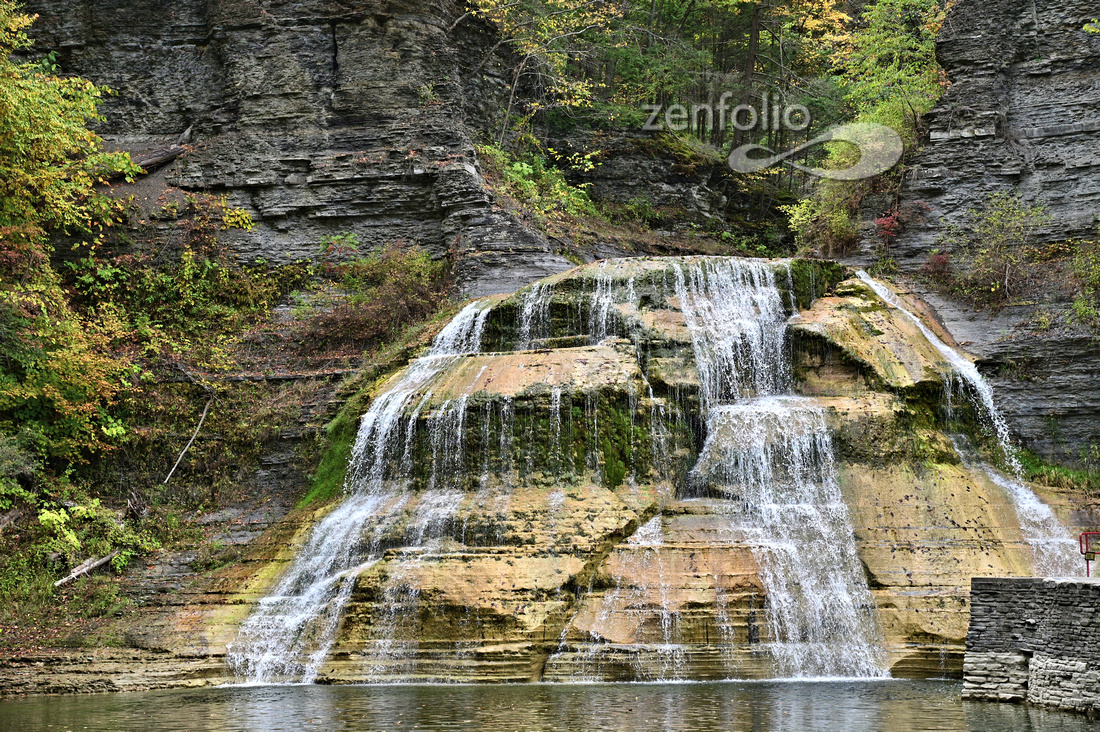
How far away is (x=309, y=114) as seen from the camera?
935 inches

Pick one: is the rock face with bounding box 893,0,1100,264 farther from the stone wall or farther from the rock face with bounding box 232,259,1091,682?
the stone wall

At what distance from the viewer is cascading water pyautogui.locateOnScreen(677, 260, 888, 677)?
11.7m

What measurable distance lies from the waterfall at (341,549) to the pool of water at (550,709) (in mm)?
835

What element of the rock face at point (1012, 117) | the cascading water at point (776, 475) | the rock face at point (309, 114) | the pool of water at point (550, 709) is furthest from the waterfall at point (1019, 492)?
the rock face at point (309, 114)

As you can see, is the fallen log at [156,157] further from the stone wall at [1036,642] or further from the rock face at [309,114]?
the stone wall at [1036,642]

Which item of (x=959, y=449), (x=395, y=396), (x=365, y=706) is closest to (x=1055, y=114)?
(x=959, y=449)

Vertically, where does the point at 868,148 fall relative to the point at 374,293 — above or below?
above

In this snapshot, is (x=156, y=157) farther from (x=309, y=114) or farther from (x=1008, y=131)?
(x=1008, y=131)

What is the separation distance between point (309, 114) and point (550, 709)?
61.8 feet

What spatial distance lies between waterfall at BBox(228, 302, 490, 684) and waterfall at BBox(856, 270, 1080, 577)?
847cm

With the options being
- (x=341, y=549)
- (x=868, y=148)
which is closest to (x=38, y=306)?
(x=341, y=549)

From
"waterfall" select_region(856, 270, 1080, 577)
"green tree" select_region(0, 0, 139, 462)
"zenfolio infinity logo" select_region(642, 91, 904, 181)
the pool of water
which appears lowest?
the pool of water

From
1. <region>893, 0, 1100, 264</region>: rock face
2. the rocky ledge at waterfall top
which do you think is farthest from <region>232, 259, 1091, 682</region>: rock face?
<region>893, 0, 1100, 264</region>: rock face

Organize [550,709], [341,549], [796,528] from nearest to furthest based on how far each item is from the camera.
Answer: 1. [550,709]
2. [796,528]
3. [341,549]
